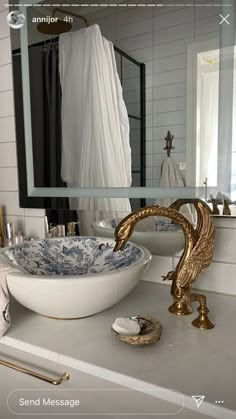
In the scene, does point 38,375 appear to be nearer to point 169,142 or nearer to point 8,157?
point 169,142

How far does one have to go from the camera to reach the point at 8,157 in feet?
3.99

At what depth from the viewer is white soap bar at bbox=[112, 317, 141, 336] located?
2.02 feet

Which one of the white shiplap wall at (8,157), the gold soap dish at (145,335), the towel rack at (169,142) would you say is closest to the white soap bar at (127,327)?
the gold soap dish at (145,335)

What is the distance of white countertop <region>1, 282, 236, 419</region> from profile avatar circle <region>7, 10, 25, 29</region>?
0.99 metres

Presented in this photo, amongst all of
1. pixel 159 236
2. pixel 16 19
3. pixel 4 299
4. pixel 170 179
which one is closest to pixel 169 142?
pixel 170 179

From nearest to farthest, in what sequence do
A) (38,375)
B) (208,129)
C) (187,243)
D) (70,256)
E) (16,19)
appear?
(38,375) < (187,243) < (208,129) < (70,256) < (16,19)

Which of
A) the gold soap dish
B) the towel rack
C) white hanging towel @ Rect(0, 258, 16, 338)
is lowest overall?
the gold soap dish

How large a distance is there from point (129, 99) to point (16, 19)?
1.89ft

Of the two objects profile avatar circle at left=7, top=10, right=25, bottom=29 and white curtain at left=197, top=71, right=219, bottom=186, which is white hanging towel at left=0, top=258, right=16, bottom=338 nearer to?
white curtain at left=197, top=71, right=219, bottom=186

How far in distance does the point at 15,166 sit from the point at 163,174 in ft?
2.02

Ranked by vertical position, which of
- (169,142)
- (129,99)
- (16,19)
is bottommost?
(169,142)

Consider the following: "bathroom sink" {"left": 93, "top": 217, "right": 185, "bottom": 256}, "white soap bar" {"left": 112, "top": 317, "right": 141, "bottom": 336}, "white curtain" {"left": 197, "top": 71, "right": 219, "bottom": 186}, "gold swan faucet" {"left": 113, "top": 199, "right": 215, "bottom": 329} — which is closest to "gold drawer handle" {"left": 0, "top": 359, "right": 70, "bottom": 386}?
"white soap bar" {"left": 112, "top": 317, "right": 141, "bottom": 336}

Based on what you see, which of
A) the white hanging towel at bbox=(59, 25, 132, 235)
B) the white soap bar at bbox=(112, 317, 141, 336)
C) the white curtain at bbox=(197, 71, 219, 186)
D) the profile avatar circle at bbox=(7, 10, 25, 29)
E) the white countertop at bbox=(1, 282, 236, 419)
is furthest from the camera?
the profile avatar circle at bbox=(7, 10, 25, 29)

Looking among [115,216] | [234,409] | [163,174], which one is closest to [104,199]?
[115,216]
